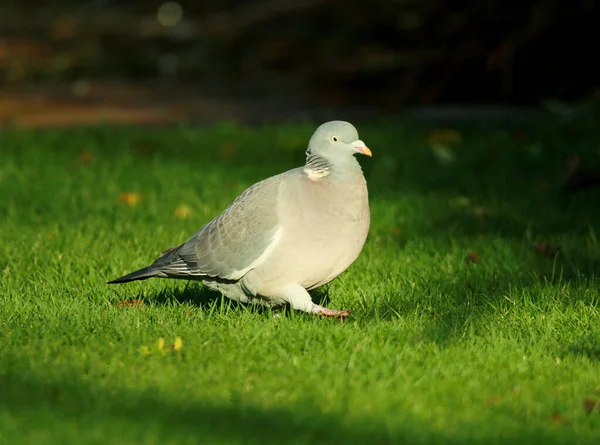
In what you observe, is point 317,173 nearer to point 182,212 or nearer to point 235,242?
point 235,242

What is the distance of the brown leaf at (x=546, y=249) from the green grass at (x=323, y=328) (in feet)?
0.24

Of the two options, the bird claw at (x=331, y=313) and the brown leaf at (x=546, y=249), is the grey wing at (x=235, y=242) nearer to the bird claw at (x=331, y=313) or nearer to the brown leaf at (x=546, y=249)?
the bird claw at (x=331, y=313)

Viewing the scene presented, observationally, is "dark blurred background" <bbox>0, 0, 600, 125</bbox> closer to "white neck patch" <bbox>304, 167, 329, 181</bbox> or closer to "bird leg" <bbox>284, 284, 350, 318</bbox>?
"white neck patch" <bbox>304, 167, 329, 181</bbox>

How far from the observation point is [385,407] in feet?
12.2

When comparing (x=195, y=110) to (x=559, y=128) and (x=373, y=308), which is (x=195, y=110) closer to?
(x=559, y=128)

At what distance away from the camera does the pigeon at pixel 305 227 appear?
4430mm

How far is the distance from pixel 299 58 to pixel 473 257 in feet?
27.8

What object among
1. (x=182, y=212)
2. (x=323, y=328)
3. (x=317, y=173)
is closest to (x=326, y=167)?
(x=317, y=173)

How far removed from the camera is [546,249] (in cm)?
599

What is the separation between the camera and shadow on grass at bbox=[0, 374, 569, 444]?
3443 mm

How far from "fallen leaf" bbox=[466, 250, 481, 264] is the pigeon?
138 centimetres

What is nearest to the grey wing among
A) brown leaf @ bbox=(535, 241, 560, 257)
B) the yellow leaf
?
the yellow leaf

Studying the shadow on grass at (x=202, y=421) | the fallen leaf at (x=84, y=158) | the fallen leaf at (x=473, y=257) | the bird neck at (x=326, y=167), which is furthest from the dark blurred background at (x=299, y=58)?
the shadow on grass at (x=202, y=421)

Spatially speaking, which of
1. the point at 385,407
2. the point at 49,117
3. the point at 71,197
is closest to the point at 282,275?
the point at 385,407
